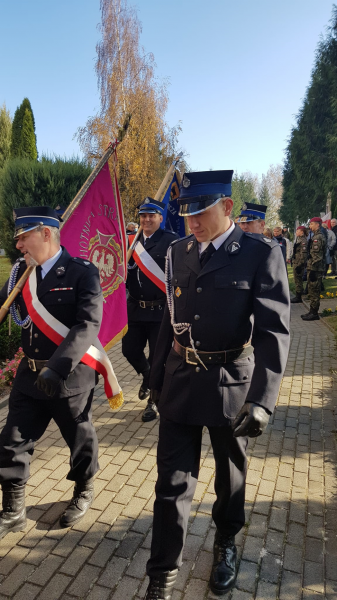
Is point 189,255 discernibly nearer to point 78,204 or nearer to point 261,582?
point 78,204

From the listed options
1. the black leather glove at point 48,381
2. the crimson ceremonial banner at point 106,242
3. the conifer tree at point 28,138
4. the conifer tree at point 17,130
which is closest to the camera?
the black leather glove at point 48,381

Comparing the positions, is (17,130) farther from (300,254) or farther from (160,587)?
(160,587)

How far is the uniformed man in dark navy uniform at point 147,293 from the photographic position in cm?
486

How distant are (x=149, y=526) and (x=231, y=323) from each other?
1.66 meters

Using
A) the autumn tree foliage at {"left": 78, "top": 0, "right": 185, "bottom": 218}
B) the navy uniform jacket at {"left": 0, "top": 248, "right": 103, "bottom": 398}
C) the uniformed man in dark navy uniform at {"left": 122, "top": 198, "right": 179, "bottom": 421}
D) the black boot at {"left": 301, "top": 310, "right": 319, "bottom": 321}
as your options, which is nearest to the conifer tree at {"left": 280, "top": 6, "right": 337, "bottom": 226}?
the autumn tree foliage at {"left": 78, "top": 0, "right": 185, "bottom": 218}

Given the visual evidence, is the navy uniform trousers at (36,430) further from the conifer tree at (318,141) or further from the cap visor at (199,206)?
the conifer tree at (318,141)

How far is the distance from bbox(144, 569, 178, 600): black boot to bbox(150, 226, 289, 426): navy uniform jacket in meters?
0.82

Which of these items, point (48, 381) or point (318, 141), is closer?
point (48, 381)

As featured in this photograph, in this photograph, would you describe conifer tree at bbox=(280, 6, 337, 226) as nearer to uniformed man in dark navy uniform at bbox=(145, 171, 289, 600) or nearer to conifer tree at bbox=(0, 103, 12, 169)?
conifer tree at bbox=(0, 103, 12, 169)

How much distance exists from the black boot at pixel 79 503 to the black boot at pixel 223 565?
99cm

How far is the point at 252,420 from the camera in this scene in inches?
82.0

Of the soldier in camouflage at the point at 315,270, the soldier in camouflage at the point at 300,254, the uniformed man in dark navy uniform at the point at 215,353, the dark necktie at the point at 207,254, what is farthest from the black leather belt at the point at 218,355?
the soldier in camouflage at the point at 300,254

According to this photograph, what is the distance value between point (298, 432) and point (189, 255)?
2835mm

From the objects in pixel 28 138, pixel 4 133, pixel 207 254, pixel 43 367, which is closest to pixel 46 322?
pixel 43 367
